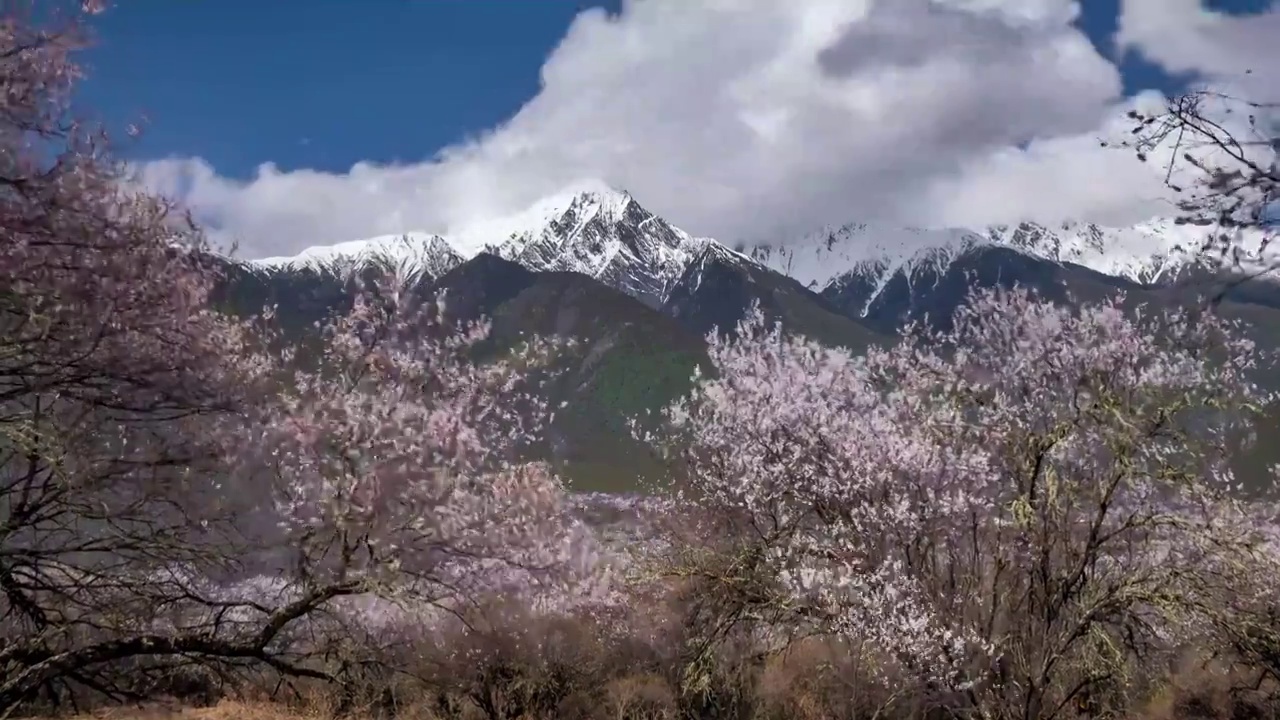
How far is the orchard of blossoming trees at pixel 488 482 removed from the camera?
645cm

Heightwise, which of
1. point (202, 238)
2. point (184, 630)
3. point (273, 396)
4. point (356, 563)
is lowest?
point (184, 630)

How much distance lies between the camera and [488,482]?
11969 millimetres

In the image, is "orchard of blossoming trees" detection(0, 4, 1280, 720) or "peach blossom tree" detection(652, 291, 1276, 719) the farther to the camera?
"peach blossom tree" detection(652, 291, 1276, 719)

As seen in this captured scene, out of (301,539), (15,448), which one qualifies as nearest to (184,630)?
(301,539)

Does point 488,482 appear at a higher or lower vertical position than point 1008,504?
higher

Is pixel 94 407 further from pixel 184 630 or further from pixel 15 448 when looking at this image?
pixel 184 630

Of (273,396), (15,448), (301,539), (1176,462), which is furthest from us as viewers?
(1176,462)

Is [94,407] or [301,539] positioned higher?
[94,407]

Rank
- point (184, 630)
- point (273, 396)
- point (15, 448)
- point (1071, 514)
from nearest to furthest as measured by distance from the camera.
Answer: point (15, 448)
point (184, 630)
point (273, 396)
point (1071, 514)

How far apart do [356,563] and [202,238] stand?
3179 mm

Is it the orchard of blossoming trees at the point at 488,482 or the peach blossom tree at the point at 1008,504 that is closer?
the orchard of blossoming trees at the point at 488,482

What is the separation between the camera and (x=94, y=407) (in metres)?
6.46

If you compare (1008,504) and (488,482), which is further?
(488,482)

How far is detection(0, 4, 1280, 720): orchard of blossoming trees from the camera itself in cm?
645
